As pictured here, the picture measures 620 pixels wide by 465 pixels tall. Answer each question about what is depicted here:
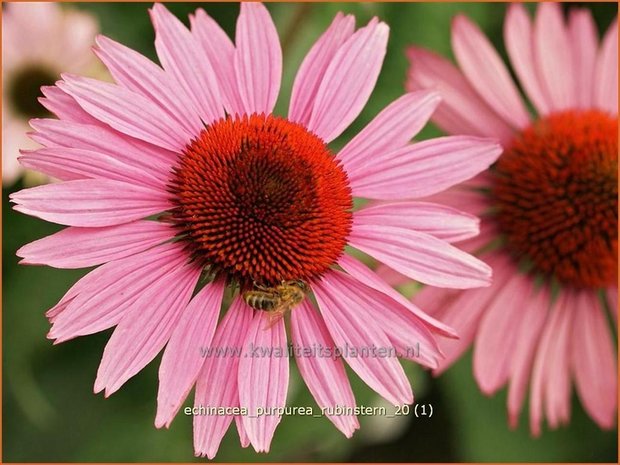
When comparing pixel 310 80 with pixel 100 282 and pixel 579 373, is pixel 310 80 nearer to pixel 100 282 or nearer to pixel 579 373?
pixel 100 282

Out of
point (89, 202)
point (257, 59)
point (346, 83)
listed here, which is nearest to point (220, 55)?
point (257, 59)

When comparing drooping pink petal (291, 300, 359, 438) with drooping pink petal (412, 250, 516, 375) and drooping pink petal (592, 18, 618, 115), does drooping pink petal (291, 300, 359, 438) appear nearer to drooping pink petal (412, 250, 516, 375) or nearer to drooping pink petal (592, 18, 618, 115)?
drooping pink petal (412, 250, 516, 375)

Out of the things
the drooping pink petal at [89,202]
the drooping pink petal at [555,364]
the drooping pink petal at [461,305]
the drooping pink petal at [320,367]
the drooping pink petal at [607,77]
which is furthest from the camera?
the drooping pink petal at [607,77]

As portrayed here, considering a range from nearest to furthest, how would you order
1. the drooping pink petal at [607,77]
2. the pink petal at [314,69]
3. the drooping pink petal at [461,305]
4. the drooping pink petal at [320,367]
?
the drooping pink petal at [320,367], the pink petal at [314,69], the drooping pink petal at [461,305], the drooping pink petal at [607,77]

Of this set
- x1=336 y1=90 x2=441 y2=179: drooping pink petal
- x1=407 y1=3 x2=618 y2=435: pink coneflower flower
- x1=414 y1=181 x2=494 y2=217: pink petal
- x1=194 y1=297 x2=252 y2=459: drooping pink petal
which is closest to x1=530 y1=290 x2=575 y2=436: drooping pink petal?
x1=407 y1=3 x2=618 y2=435: pink coneflower flower

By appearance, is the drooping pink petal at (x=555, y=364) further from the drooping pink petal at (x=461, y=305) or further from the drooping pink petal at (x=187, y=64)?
the drooping pink petal at (x=187, y=64)

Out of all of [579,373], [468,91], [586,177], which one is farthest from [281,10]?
[579,373]

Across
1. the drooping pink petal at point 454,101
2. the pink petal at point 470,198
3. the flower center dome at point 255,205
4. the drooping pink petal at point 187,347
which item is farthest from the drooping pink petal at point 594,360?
the drooping pink petal at point 187,347

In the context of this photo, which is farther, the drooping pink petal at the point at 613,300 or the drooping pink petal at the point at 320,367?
the drooping pink petal at the point at 613,300
